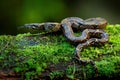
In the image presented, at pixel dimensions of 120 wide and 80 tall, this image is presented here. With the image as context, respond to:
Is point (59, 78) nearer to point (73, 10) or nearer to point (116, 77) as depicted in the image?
point (116, 77)

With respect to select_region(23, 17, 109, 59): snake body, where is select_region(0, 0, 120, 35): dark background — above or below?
above

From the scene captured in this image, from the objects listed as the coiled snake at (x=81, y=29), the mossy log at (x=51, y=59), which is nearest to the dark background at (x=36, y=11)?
the coiled snake at (x=81, y=29)

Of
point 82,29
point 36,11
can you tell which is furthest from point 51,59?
point 36,11

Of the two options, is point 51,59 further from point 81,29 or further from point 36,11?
point 36,11

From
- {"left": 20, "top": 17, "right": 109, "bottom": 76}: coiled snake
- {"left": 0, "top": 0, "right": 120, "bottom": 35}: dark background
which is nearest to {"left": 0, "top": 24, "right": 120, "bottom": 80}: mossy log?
{"left": 20, "top": 17, "right": 109, "bottom": 76}: coiled snake

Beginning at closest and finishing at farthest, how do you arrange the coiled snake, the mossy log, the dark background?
the mossy log < the coiled snake < the dark background

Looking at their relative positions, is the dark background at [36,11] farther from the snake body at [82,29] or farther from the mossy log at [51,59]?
the mossy log at [51,59]

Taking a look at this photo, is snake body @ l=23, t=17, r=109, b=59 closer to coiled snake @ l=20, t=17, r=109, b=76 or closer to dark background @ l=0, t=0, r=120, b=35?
coiled snake @ l=20, t=17, r=109, b=76
